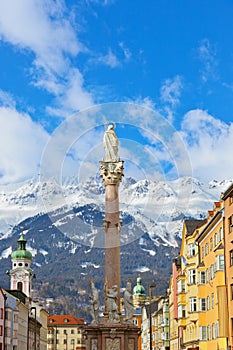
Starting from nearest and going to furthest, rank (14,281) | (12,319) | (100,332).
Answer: (100,332)
(12,319)
(14,281)

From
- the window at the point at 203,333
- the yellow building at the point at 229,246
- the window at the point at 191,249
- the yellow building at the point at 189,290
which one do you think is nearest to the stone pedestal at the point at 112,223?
the yellow building at the point at 229,246

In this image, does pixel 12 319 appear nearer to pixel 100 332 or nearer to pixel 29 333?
pixel 29 333

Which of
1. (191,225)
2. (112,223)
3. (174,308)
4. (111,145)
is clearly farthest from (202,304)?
(111,145)

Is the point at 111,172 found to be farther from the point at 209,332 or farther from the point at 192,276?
the point at 192,276

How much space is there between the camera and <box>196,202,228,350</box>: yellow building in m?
61.9

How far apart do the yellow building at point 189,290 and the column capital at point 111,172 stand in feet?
92.0

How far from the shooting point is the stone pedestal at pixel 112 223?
172 feet

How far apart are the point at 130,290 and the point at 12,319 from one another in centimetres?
6406

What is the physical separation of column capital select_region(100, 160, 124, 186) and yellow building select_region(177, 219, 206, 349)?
28043 millimetres

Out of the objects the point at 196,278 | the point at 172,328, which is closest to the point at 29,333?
the point at 172,328

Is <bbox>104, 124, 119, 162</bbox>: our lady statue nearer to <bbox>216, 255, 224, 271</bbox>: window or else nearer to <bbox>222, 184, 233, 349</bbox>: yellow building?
<bbox>222, 184, 233, 349</bbox>: yellow building

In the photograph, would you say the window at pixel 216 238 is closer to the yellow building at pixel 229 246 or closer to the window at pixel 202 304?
the yellow building at pixel 229 246

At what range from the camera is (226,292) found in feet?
202

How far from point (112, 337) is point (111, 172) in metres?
13.3
